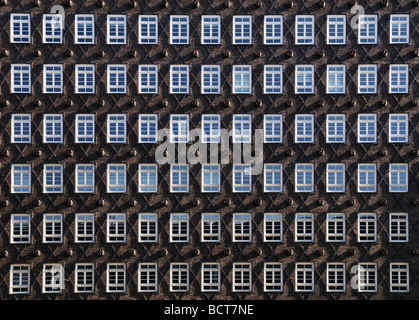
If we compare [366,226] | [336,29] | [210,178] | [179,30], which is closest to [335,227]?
[366,226]

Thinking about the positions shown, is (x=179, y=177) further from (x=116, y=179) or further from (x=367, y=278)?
(x=367, y=278)

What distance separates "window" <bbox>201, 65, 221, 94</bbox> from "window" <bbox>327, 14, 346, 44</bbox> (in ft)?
26.6

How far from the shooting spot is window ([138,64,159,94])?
32.0 meters

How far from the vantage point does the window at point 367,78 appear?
3212 centimetres

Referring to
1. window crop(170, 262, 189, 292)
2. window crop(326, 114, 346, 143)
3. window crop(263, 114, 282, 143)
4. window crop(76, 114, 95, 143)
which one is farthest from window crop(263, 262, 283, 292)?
window crop(76, 114, 95, 143)

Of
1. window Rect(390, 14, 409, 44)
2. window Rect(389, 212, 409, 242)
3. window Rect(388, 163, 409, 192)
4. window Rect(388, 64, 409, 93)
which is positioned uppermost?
window Rect(390, 14, 409, 44)

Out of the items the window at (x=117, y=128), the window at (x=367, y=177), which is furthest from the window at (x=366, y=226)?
the window at (x=117, y=128)

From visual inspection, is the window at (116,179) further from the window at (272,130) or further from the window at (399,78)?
the window at (399,78)

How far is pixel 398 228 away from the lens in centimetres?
3177

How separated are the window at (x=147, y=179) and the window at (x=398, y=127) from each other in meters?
16.4

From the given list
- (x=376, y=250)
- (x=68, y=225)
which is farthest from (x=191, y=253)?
(x=376, y=250)

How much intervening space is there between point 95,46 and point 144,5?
14.5 feet

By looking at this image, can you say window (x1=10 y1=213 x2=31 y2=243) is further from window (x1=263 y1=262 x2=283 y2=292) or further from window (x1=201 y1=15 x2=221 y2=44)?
window (x1=201 y1=15 x2=221 y2=44)

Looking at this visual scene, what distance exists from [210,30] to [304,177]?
39.6 feet
